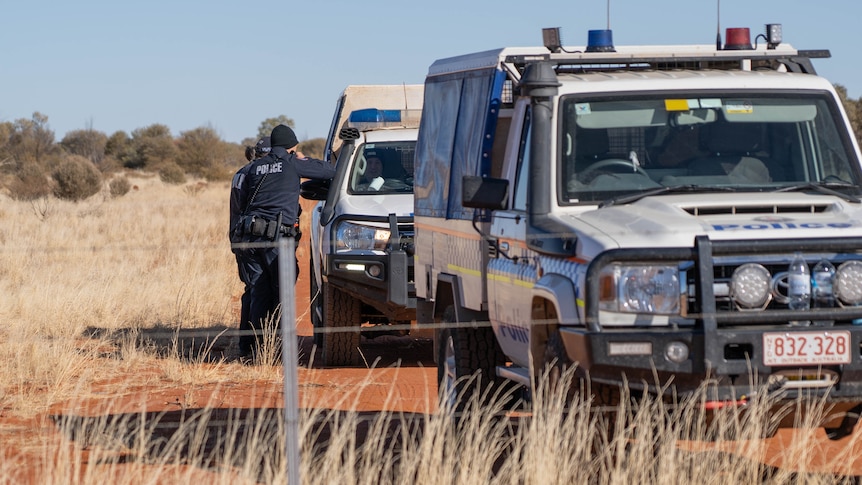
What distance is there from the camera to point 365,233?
10938mm

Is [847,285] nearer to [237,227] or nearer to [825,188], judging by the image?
[825,188]

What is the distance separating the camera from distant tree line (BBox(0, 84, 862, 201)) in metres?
40.0

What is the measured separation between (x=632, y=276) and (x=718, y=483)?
3.12 feet

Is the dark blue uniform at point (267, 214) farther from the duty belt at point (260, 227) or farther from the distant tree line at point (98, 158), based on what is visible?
the distant tree line at point (98, 158)

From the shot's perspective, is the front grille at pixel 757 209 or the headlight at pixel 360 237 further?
the headlight at pixel 360 237

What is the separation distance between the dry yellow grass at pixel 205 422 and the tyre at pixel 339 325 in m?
0.83

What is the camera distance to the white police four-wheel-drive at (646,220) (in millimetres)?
5422

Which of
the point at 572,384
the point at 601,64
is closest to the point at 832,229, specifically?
the point at 572,384

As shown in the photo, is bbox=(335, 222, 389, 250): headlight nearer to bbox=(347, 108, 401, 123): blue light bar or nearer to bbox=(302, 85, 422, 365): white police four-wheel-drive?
bbox=(302, 85, 422, 365): white police four-wheel-drive

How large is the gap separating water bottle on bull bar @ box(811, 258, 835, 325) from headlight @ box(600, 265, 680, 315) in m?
0.58

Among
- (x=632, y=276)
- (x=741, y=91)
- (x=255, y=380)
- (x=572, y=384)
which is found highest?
(x=741, y=91)

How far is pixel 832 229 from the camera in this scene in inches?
221

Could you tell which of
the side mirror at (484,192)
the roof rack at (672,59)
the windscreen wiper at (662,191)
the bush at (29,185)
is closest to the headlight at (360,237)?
the roof rack at (672,59)

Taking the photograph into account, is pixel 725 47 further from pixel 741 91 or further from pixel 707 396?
pixel 707 396
